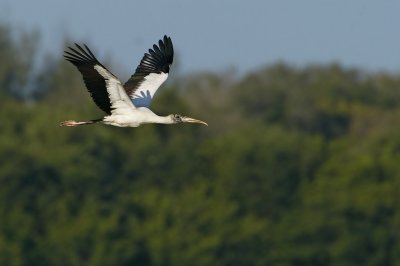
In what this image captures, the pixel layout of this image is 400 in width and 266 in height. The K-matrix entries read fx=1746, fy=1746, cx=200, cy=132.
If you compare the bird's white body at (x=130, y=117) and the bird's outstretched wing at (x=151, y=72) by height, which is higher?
the bird's outstretched wing at (x=151, y=72)

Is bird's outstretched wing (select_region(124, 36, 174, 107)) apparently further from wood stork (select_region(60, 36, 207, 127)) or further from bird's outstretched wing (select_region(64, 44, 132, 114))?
bird's outstretched wing (select_region(64, 44, 132, 114))

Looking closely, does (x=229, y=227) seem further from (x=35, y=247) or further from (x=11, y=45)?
(x=11, y=45)

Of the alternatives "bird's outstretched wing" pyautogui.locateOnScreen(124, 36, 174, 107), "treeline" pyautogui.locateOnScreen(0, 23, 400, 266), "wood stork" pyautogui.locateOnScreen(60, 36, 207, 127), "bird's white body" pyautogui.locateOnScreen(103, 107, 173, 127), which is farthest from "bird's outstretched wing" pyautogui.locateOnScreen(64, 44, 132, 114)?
"treeline" pyautogui.locateOnScreen(0, 23, 400, 266)

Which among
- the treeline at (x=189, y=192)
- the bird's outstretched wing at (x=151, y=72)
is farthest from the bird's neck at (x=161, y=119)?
the treeline at (x=189, y=192)

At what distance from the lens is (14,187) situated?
62.5 m

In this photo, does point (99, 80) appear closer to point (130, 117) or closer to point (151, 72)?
point (130, 117)

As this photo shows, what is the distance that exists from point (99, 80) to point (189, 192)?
43.4 m

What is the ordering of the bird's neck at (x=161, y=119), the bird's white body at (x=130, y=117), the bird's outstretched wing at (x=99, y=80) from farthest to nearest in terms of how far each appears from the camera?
the bird's neck at (x=161, y=119), the bird's white body at (x=130, y=117), the bird's outstretched wing at (x=99, y=80)

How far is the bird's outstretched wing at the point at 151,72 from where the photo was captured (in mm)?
23978

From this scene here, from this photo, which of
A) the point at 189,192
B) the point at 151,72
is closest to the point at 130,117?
the point at 151,72

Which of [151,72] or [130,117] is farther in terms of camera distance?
[151,72]

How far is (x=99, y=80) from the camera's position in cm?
2186

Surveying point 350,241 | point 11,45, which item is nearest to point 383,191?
point 350,241

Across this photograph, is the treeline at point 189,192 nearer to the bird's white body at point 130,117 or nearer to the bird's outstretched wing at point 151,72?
the bird's outstretched wing at point 151,72
